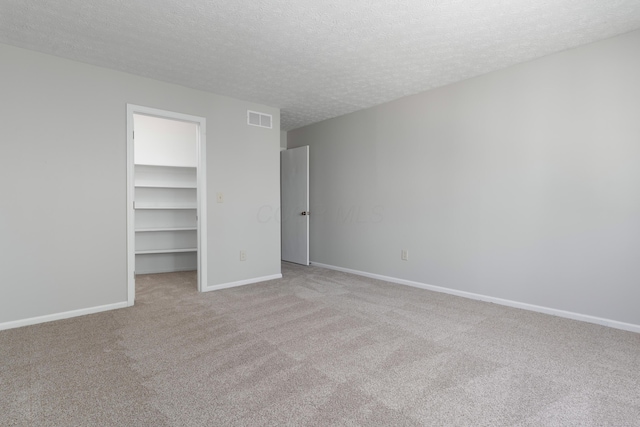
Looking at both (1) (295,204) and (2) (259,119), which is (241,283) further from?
(2) (259,119)

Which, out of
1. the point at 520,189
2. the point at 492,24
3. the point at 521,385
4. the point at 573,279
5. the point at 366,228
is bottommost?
the point at 521,385

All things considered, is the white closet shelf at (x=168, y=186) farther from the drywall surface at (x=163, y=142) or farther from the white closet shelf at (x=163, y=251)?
the white closet shelf at (x=163, y=251)

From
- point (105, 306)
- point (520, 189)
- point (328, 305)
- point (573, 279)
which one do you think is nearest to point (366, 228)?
point (328, 305)

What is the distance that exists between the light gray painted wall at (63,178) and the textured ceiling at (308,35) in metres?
0.22

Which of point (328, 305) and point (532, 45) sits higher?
point (532, 45)

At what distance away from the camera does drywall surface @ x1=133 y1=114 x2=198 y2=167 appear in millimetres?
4980

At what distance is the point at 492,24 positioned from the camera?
2477 mm

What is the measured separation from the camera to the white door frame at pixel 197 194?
11.1 ft

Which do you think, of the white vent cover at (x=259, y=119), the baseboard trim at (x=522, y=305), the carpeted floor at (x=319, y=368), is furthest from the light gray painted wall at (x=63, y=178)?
the baseboard trim at (x=522, y=305)

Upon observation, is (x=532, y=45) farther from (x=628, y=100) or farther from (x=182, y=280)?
(x=182, y=280)

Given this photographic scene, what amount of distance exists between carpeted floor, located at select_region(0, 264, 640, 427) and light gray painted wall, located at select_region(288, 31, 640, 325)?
0.43m

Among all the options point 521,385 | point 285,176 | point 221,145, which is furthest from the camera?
point 285,176

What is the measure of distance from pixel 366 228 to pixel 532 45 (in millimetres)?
2817

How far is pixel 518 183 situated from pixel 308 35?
2.45 m
